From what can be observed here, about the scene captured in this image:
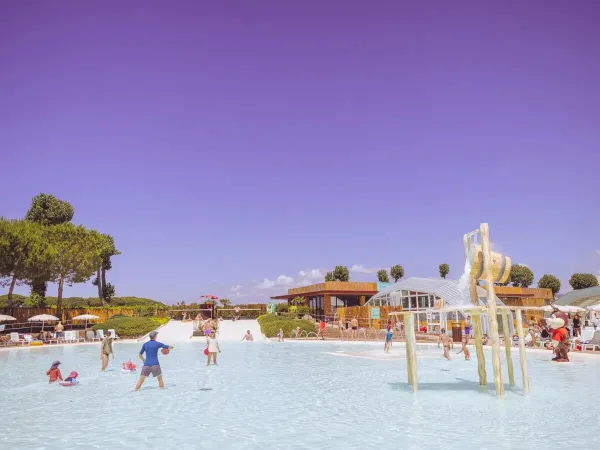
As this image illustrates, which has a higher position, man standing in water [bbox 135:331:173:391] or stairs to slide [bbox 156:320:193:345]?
man standing in water [bbox 135:331:173:391]

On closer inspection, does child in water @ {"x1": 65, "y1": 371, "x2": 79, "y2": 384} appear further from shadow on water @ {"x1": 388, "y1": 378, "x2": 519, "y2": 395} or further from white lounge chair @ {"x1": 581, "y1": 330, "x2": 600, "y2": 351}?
white lounge chair @ {"x1": 581, "y1": 330, "x2": 600, "y2": 351}

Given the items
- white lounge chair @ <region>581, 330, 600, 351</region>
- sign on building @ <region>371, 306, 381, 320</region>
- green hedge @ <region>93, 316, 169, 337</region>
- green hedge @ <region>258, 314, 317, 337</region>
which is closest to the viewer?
white lounge chair @ <region>581, 330, 600, 351</region>

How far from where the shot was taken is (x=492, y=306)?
1255 centimetres

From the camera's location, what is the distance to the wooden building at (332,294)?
52781 mm

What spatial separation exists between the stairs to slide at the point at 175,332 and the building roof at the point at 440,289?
1874 cm

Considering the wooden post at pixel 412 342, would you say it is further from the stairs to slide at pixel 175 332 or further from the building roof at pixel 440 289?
the stairs to slide at pixel 175 332

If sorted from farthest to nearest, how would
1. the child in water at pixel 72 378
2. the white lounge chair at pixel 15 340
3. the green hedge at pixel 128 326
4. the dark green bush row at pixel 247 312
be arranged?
1. the dark green bush row at pixel 247 312
2. the green hedge at pixel 128 326
3. the white lounge chair at pixel 15 340
4. the child in water at pixel 72 378

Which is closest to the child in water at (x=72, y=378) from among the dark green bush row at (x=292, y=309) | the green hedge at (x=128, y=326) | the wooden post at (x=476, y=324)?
the wooden post at (x=476, y=324)

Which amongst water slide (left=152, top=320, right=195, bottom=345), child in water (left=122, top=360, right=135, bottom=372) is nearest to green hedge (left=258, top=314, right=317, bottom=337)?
water slide (left=152, top=320, right=195, bottom=345)

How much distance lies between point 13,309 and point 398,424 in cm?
4195

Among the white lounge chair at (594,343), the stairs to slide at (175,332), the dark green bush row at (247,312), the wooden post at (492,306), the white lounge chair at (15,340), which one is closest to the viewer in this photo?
the wooden post at (492,306)

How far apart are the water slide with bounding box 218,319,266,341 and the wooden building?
7239 millimetres

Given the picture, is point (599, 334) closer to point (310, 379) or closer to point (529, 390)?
point (529, 390)

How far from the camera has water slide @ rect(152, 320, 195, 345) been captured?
40059 mm
